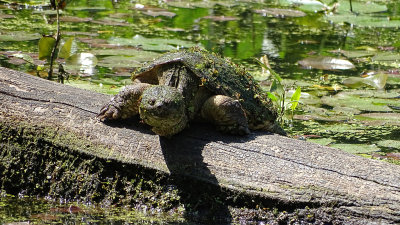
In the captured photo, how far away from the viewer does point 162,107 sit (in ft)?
10.6

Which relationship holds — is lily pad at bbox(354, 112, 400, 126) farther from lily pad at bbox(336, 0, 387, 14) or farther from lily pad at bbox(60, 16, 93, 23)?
lily pad at bbox(336, 0, 387, 14)

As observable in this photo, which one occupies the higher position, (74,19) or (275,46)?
(74,19)

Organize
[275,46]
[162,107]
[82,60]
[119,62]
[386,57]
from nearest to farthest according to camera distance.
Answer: [162,107] < [82,60] < [119,62] < [386,57] < [275,46]

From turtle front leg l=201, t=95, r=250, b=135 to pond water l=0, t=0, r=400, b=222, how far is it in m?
1.06

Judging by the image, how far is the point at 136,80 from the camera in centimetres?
420

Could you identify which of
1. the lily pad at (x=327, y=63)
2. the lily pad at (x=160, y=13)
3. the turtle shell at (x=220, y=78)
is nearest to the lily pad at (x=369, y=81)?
the lily pad at (x=327, y=63)

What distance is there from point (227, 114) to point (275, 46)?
5796mm

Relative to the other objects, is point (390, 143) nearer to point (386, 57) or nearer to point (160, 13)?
point (386, 57)

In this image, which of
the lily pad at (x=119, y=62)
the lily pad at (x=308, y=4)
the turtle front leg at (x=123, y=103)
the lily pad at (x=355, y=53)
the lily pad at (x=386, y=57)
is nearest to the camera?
the turtle front leg at (x=123, y=103)

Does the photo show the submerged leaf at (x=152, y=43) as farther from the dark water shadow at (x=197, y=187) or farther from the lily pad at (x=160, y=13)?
the dark water shadow at (x=197, y=187)

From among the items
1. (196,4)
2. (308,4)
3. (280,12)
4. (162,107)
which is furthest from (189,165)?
(308,4)

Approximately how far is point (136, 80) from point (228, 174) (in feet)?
3.79

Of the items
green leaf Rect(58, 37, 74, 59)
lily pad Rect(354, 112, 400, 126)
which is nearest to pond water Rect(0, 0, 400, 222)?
lily pad Rect(354, 112, 400, 126)

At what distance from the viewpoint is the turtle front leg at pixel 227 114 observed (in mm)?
3775
